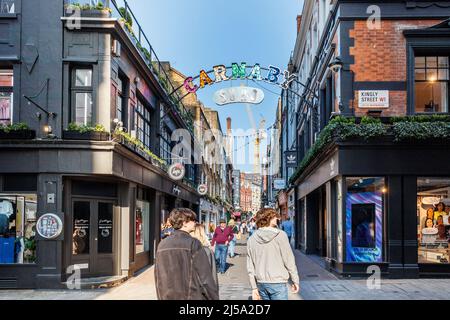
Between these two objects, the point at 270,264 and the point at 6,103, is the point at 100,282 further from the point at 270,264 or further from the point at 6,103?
the point at 270,264

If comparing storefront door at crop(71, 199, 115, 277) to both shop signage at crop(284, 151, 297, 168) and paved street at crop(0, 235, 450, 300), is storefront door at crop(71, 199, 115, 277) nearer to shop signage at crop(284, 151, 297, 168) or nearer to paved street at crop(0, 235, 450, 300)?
paved street at crop(0, 235, 450, 300)

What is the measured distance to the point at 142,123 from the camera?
19.8 metres

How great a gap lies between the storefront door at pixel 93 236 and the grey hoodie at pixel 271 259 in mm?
8411

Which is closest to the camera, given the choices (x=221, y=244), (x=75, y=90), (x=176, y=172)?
(x=75, y=90)

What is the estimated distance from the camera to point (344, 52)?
15797 mm

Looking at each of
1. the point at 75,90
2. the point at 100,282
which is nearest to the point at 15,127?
the point at 75,90

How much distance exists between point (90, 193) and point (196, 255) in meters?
10.3

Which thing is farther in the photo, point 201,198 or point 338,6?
point 201,198

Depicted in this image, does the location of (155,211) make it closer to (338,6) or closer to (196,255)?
(338,6)

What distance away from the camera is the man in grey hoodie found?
6.77 m

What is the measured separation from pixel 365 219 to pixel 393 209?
2.71 ft

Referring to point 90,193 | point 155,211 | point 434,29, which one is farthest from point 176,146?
point 434,29
